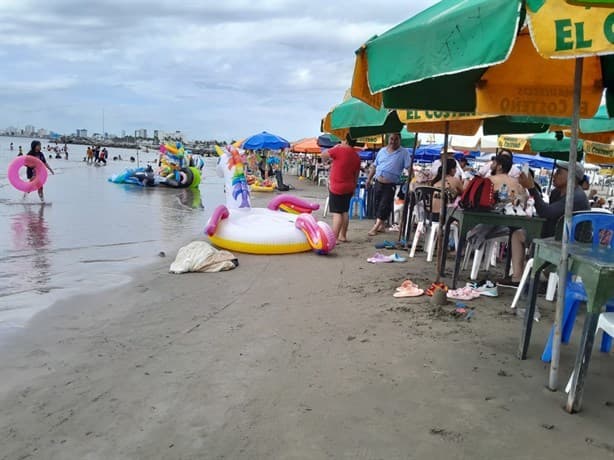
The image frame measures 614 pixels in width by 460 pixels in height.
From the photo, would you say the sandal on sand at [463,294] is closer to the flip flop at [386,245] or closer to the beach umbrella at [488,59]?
the beach umbrella at [488,59]

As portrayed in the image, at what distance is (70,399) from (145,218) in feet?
34.9

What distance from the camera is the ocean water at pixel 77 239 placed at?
6.38m

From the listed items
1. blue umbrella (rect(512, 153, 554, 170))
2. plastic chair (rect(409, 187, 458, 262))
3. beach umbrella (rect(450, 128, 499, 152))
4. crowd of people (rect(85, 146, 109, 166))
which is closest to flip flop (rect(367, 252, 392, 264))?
plastic chair (rect(409, 187, 458, 262))

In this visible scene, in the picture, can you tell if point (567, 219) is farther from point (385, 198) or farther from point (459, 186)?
point (385, 198)

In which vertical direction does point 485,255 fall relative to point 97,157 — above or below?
below

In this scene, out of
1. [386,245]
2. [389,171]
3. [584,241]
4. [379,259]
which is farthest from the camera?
[389,171]

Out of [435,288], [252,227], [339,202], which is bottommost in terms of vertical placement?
A: [435,288]

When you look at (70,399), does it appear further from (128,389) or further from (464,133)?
(464,133)

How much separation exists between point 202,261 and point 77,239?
4266 millimetres

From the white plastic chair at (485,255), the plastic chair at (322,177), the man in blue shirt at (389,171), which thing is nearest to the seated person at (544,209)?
the white plastic chair at (485,255)

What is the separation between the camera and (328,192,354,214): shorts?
881cm

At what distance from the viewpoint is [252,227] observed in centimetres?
Result: 841

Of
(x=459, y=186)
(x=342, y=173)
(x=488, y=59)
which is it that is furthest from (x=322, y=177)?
(x=488, y=59)

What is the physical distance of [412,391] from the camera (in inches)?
128
